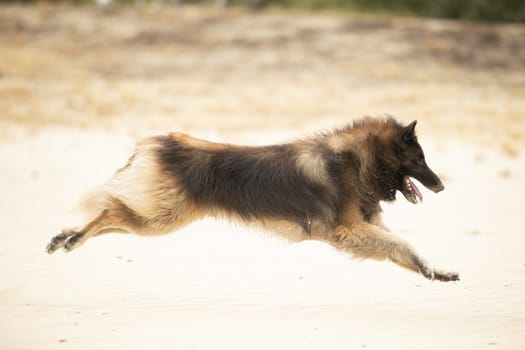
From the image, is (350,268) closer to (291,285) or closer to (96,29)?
(291,285)

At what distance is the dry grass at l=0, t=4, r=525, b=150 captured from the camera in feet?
65.2

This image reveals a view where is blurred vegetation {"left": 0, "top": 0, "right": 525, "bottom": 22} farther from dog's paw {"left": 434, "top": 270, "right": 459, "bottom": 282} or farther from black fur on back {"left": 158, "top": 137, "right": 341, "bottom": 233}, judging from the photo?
dog's paw {"left": 434, "top": 270, "right": 459, "bottom": 282}

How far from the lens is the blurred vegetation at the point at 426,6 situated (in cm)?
3086

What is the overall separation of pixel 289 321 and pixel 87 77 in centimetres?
1904

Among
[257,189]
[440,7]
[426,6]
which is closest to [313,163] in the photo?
[257,189]

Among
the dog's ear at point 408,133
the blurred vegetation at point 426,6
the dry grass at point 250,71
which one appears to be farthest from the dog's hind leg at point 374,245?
the blurred vegetation at point 426,6

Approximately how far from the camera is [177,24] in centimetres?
2845

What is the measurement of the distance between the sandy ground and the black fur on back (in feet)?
1.08

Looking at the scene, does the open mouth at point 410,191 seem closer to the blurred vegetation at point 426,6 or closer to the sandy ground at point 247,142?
the sandy ground at point 247,142

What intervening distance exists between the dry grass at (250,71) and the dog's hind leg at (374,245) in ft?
35.4

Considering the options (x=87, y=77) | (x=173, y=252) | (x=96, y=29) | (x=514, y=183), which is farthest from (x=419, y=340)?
(x=96, y=29)

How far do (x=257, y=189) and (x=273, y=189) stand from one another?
0.44ft

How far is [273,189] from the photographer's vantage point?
637 cm

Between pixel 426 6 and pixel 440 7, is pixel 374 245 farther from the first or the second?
pixel 426 6
